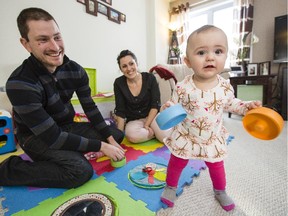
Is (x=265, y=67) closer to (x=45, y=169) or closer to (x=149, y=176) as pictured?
(x=149, y=176)

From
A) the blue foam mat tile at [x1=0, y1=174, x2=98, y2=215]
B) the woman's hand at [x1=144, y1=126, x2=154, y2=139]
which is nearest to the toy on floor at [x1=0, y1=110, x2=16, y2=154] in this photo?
the blue foam mat tile at [x1=0, y1=174, x2=98, y2=215]

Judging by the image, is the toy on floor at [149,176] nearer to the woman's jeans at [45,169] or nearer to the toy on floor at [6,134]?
the woman's jeans at [45,169]

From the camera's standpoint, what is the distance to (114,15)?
242 cm

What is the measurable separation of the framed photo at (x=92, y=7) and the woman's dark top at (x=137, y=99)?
1209 mm

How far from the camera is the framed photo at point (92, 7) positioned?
6.79ft

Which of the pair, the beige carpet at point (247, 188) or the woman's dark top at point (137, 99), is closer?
the beige carpet at point (247, 188)

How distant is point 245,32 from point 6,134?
3289mm

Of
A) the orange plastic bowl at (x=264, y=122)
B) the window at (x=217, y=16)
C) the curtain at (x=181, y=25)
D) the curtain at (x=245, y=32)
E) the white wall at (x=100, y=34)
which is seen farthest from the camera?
the curtain at (x=181, y=25)

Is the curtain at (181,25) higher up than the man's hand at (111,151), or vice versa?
the curtain at (181,25)

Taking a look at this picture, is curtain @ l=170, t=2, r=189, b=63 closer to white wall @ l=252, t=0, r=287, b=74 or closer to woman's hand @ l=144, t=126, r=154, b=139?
white wall @ l=252, t=0, r=287, b=74

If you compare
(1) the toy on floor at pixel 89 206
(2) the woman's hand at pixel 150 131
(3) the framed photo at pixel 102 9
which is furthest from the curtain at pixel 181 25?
(1) the toy on floor at pixel 89 206

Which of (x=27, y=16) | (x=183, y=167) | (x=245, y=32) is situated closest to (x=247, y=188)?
(x=183, y=167)

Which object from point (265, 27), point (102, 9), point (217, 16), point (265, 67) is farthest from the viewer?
point (217, 16)

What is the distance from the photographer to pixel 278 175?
0.92 m
